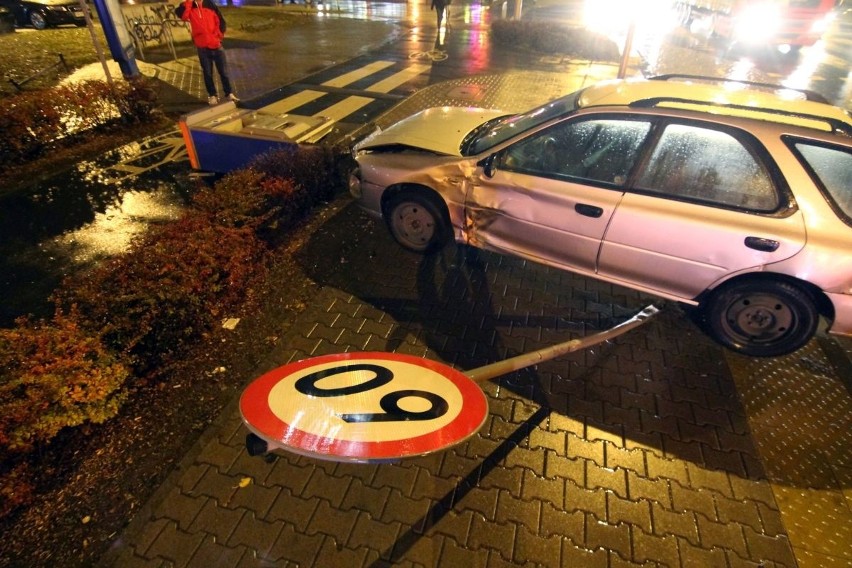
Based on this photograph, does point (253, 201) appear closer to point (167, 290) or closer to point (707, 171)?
point (167, 290)

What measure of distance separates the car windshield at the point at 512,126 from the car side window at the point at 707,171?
855 mm

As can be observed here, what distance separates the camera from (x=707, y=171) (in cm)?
339

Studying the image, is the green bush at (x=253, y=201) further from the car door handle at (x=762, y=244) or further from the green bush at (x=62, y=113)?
the car door handle at (x=762, y=244)

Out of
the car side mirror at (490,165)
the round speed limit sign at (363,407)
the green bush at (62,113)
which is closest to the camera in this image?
the round speed limit sign at (363,407)

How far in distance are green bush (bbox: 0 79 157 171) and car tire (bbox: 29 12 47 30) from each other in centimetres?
1043

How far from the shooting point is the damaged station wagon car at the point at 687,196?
10.5ft

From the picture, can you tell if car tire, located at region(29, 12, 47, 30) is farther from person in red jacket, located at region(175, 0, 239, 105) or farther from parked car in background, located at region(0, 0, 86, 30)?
person in red jacket, located at region(175, 0, 239, 105)

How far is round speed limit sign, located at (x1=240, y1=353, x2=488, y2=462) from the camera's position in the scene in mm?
1926

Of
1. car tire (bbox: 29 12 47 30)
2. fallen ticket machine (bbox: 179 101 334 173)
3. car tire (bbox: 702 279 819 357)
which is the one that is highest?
car tire (bbox: 29 12 47 30)

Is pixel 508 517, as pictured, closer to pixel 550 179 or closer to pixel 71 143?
pixel 550 179

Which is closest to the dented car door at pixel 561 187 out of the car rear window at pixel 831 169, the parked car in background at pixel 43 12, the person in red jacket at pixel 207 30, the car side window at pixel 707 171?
the car side window at pixel 707 171

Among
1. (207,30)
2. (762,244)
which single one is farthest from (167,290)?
(207,30)

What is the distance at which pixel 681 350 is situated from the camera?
380cm

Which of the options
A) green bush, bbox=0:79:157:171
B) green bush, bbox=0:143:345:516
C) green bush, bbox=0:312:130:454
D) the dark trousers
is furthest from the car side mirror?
the dark trousers
